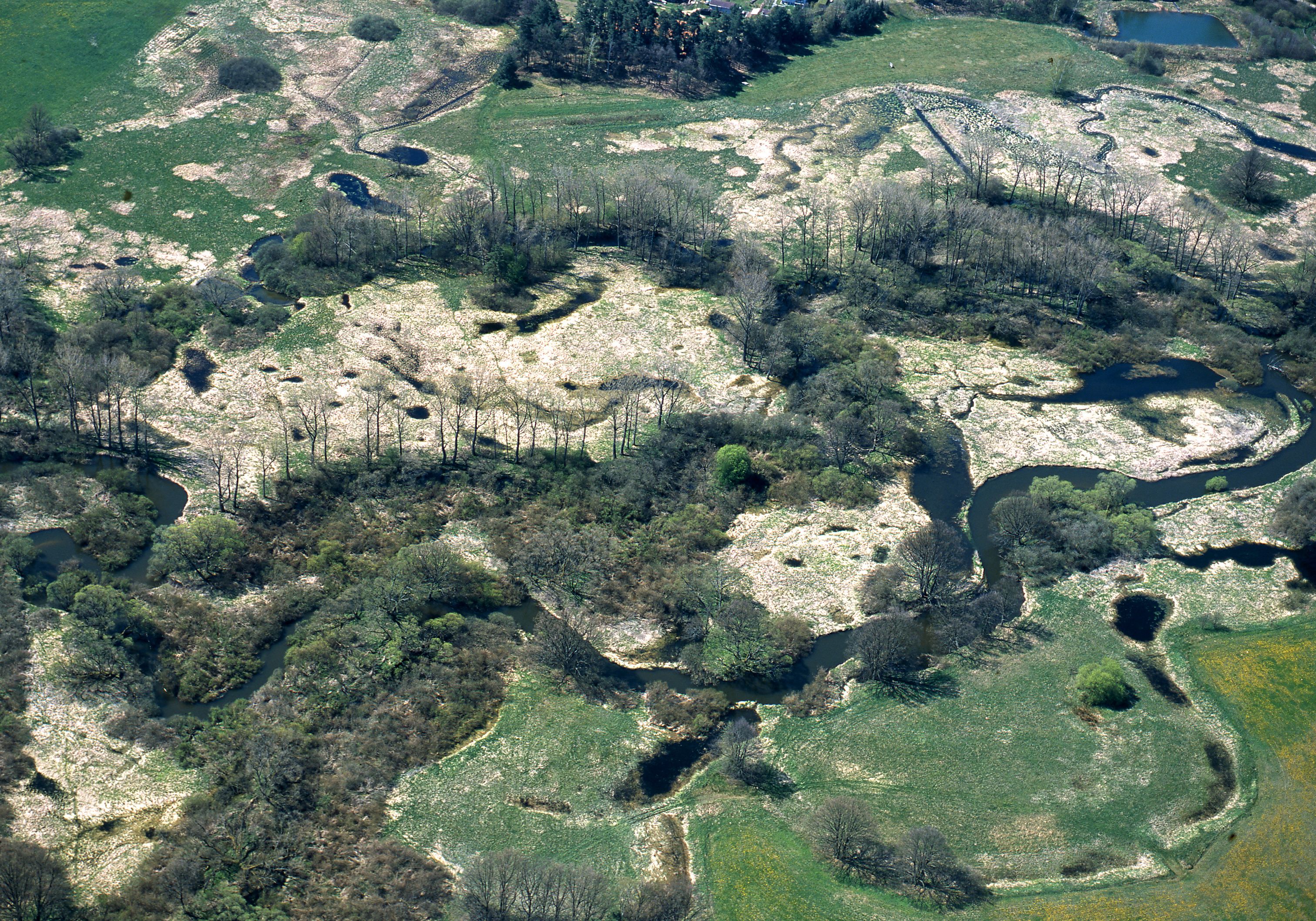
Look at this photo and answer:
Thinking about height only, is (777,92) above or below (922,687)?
above

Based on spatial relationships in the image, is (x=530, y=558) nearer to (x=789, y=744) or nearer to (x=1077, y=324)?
(x=789, y=744)

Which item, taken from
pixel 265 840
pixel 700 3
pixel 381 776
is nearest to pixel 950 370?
pixel 381 776

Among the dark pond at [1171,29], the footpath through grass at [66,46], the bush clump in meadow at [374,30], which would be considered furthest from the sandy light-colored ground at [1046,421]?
the footpath through grass at [66,46]

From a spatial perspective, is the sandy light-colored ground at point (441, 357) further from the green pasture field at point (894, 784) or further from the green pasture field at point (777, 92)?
the green pasture field at point (894, 784)

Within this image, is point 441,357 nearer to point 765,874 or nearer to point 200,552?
point 200,552

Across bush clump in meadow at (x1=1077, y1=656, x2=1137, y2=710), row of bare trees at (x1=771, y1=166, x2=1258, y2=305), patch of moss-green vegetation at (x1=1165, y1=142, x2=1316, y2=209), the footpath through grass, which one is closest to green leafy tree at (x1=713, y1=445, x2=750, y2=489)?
bush clump in meadow at (x1=1077, y1=656, x2=1137, y2=710)

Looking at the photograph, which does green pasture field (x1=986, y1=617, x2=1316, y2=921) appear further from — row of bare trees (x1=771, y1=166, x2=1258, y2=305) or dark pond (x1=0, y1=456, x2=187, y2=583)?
dark pond (x1=0, y1=456, x2=187, y2=583)

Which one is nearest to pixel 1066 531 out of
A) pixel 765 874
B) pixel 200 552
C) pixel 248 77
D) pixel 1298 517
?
pixel 1298 517
